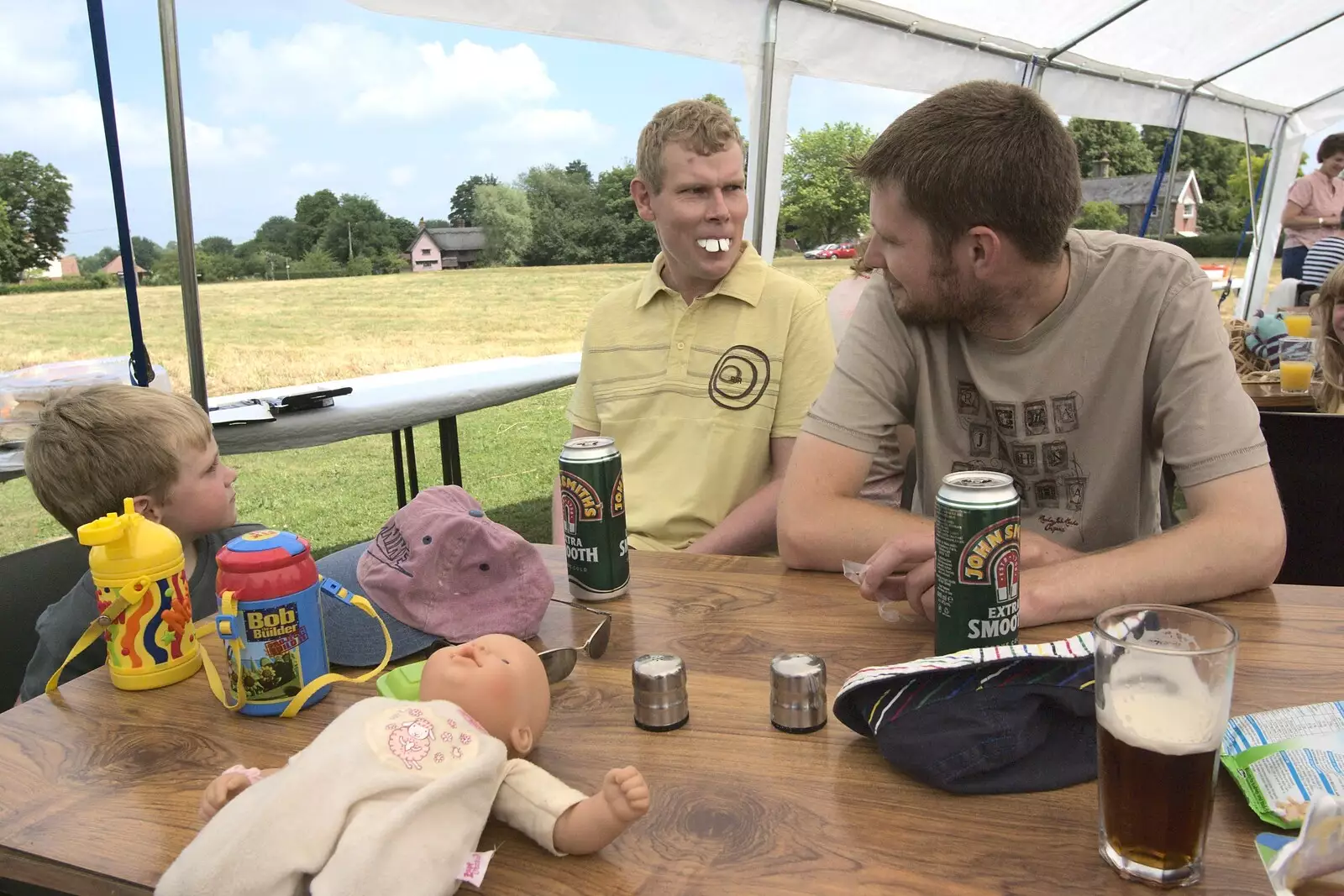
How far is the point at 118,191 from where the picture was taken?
2688 millimetres

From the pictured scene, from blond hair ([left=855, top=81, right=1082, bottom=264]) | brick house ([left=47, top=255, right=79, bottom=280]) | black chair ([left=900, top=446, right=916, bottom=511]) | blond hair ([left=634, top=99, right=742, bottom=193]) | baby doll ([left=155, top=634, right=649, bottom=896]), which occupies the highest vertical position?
blond hair ([left=634, top=99, right=742, bottom=193])

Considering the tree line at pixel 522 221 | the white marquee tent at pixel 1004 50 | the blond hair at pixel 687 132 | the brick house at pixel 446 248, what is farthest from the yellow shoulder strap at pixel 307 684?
the brick house at pixel 446 248

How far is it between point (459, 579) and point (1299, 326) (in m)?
4.59

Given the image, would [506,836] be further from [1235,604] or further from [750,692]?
[1235,604]

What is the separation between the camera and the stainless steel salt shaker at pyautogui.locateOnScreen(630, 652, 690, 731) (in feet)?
3.45

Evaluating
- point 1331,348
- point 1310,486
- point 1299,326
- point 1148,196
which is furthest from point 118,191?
point 1148,196

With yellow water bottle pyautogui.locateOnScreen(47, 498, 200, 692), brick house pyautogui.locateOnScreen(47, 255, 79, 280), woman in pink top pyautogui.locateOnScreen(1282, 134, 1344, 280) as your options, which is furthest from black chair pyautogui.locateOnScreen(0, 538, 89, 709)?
woman in pink top pyautogui.locateOnScreen(1282, 134, 1344, 280)

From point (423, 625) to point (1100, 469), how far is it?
1.26 metres

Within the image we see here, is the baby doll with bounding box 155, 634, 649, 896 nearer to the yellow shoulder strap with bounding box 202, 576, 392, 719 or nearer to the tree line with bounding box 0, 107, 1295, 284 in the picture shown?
the yellow shoulder strap with bounding box 202, 576, 392, 719

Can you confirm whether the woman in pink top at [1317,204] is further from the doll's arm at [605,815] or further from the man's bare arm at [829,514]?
the doll's arm at [605,815]

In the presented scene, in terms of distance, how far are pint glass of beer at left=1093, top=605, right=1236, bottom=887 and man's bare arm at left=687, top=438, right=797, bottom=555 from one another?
138 centimetres

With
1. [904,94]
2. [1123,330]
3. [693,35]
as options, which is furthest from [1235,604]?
[904,94]

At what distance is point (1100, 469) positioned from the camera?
176 cm

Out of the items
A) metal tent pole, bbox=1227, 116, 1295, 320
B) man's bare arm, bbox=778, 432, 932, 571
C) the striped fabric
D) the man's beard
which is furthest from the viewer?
metal tent pole, bbox=1227, 116, 1295, 320
